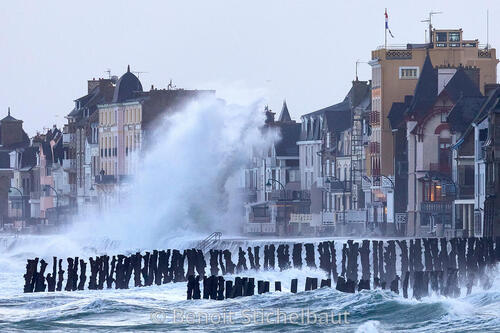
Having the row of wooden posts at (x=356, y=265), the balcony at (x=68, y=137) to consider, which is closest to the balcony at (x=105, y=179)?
the balcony at (x=68, y=137)

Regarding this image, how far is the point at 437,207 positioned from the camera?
116 m

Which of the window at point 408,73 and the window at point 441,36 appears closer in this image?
the window at point 408,73

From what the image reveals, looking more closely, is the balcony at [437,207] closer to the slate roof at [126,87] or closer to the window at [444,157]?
the window at [444,157]

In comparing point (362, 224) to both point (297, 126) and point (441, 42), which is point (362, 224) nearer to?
point (441, 42)

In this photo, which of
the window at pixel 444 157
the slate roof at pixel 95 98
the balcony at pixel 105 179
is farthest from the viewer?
the slate roof at pixel 95 98

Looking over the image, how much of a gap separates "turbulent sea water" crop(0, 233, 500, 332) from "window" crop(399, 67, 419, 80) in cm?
5742

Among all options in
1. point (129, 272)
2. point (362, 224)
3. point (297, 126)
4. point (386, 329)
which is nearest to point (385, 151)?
point (362, 224)

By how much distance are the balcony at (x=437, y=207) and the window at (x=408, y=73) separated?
13936 millimetres

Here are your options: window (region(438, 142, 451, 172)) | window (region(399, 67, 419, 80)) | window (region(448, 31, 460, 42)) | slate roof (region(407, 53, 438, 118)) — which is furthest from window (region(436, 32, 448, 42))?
window (region(438, 142, 451, 172))

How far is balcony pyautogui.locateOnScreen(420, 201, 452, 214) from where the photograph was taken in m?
115

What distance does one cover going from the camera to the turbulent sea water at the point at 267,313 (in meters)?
59.6

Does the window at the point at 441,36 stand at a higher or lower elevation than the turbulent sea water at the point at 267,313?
higher

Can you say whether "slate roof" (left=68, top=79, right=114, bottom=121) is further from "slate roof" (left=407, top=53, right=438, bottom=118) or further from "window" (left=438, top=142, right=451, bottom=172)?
"window" (left=438, top=142, right=451, bottom=172)

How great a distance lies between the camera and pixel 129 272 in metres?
84.4
